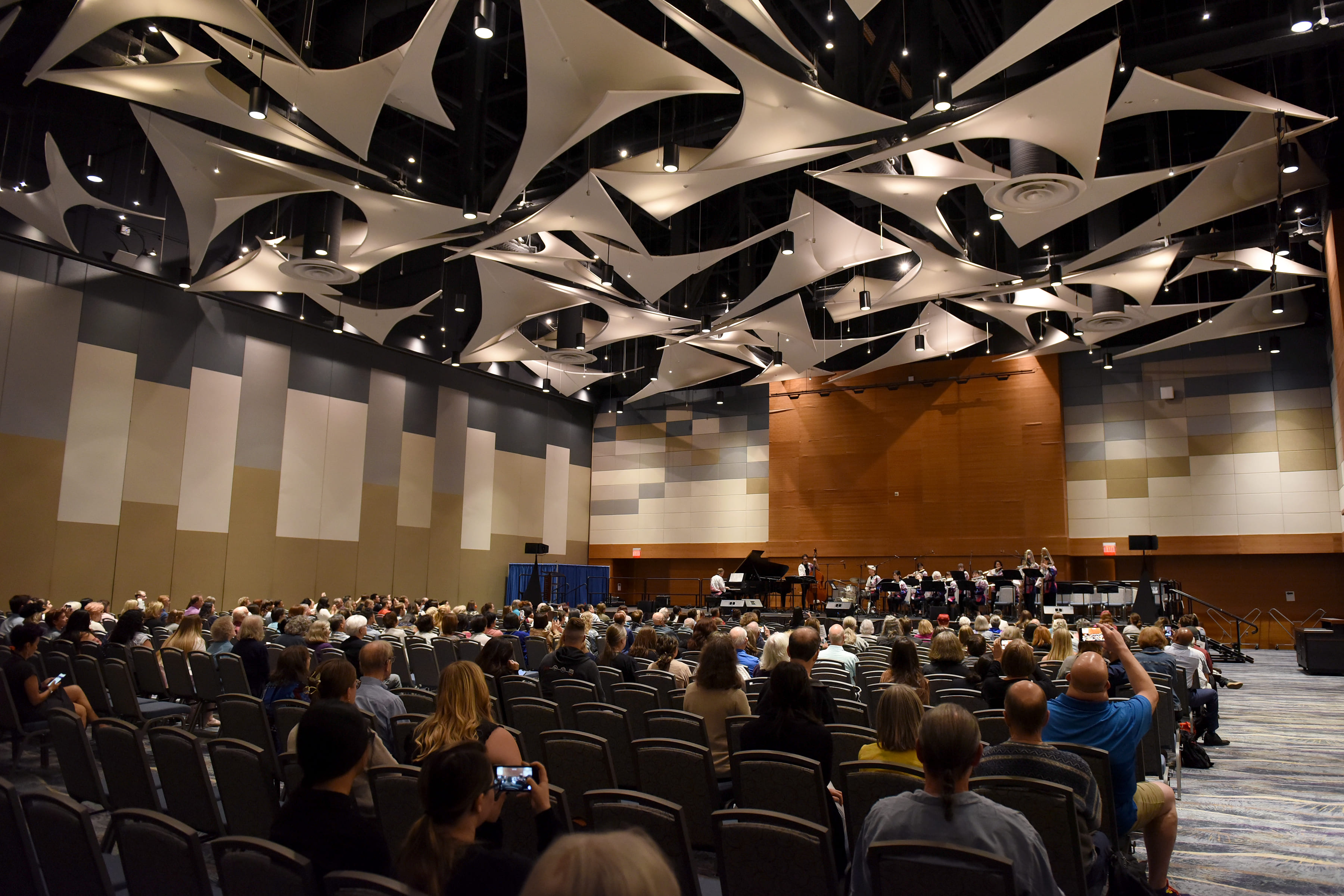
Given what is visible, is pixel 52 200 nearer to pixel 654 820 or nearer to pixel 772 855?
pixel 654 820

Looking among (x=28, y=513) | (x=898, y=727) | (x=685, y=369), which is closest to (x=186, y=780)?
(x=898, y=727)

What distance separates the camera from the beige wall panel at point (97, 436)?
14.8m

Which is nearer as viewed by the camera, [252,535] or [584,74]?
[584,74]

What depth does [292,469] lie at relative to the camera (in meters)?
18.2

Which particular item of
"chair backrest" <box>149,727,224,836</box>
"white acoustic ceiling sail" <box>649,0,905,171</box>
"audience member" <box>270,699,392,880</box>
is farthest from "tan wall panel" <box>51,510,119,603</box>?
"audience member" <box>270,699,392,880</box>

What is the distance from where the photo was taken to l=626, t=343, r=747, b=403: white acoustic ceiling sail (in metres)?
21.1

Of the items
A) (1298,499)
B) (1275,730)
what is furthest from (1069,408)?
(1275,730)

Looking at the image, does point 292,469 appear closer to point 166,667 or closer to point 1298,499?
point 166,667

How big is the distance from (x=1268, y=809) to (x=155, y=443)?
17.6m

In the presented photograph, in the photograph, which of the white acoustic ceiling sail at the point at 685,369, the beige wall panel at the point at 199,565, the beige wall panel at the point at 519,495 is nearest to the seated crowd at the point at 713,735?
the beige wall panel at the point at 199,565

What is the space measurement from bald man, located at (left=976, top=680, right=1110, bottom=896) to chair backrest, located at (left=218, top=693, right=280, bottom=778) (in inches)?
141

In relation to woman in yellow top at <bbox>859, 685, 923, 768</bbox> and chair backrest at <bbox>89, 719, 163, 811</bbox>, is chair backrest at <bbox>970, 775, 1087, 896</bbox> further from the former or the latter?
chair backrest at <bbox>89, 719, 163, 811</bbox>

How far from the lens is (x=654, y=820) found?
2.75 meters

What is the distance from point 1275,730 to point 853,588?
11948 millimetres
